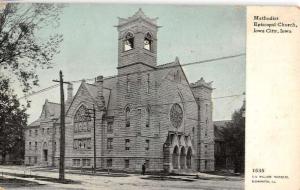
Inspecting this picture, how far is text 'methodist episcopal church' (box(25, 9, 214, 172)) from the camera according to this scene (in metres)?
5.13

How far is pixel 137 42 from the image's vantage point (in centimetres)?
521

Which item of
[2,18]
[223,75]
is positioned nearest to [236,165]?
[223,75]

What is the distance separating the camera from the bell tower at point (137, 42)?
16.6 feet

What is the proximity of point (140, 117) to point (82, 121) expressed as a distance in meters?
0.59

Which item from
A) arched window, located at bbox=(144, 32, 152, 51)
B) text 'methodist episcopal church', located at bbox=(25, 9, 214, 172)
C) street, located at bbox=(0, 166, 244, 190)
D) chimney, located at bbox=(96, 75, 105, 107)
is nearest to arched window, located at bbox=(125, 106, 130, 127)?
text 'methodist episcopal church', located at bbox=(25, 9, 214, 172)

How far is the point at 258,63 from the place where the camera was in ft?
16.1

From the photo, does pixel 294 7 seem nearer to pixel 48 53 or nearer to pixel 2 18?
pixel 48 53

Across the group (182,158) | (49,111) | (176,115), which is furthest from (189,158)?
(49,111)

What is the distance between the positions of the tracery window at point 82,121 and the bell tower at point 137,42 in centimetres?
56

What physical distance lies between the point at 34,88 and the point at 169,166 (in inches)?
59.7

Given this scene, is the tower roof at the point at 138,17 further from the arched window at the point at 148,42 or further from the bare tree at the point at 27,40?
the bare tree at the point at 27,40

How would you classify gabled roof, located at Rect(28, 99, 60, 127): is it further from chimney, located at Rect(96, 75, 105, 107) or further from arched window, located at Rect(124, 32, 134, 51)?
arched window, located at Rect(124, 32, 134, 51)

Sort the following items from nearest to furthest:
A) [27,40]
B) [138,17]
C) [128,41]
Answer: [138,17]
[128,41]
[27,40]

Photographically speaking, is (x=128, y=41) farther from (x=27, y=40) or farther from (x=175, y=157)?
(x=175, y=157)
